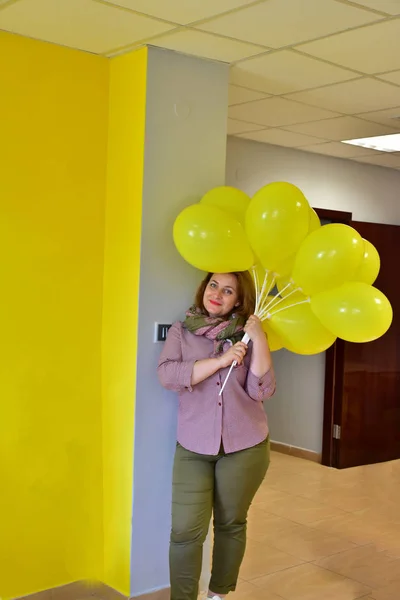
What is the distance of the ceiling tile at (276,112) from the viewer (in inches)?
172

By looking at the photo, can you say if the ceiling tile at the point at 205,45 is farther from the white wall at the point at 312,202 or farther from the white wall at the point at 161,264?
the white wall at the point at 312,202

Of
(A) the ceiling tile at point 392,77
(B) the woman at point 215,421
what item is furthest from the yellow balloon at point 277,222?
(A) the ceiling tile at point 392,77

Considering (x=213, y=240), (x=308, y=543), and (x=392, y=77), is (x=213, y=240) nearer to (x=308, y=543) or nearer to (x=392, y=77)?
(x=392, y=77)

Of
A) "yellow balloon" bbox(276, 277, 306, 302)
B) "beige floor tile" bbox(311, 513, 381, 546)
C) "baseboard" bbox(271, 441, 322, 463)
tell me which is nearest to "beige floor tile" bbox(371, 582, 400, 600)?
"beige floor tile" bbox(311, 513, 381, 546)

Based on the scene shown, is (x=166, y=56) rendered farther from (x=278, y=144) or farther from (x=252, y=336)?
(x=278, y=144)

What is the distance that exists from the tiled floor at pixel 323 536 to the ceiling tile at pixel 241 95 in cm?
252

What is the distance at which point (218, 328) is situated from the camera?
10.4 feet

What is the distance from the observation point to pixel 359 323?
9.59 feet

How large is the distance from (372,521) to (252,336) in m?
2.38

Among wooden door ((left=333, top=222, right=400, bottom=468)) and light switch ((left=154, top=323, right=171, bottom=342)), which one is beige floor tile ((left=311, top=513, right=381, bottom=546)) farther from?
light switch ((left=154, top=323, right=171, bottom=342))

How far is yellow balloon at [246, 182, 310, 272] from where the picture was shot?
297 centimetres

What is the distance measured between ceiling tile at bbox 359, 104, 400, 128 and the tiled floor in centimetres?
253

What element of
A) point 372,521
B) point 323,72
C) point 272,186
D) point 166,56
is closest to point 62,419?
point 272,186

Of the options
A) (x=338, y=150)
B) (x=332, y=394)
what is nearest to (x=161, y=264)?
(x=338, y=150)
